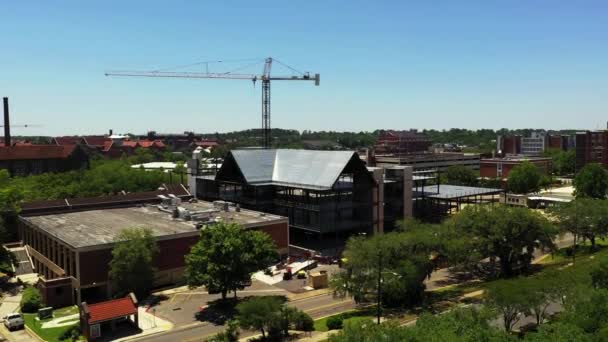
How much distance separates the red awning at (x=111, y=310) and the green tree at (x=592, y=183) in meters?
96.5

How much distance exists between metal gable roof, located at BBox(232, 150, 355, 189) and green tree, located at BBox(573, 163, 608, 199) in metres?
62.2

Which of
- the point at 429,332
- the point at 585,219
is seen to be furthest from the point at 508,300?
the point at 585,219

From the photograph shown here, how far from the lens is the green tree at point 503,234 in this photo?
59000 millimetres

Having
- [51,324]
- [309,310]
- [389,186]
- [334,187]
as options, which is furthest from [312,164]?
[51,324]

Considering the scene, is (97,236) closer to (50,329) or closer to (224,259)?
(50,329)

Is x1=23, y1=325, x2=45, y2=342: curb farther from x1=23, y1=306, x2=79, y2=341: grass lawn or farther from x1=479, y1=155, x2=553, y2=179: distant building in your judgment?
x1=479, y1=155, x2=553, y2=179: distant building

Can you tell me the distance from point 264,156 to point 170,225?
2438cm

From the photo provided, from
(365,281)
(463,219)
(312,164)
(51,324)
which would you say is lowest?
(51,324)

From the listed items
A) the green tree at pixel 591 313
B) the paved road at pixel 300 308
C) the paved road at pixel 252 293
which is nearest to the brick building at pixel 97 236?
the paved road at pixel 252 293

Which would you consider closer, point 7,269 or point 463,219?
point 463,219

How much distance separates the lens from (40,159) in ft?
500

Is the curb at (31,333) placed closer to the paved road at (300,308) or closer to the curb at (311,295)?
the paved road at (300,308)

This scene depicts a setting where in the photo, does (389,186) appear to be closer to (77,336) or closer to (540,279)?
(540,279)

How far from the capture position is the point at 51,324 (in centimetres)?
5053
